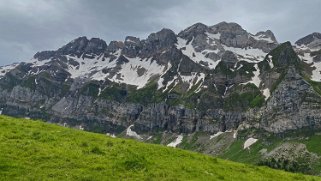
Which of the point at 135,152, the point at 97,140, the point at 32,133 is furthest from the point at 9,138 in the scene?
the point at 135,152

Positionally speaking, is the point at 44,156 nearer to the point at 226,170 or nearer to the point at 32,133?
the point at 32,133

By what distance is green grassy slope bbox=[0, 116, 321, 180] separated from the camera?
24.6 meters

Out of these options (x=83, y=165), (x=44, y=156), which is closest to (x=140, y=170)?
(x=83, y=165)

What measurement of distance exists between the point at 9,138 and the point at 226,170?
1532cm

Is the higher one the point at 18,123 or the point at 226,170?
the point at 18,123

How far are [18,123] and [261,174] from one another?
63.6 feet

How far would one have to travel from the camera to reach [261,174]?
104 feet

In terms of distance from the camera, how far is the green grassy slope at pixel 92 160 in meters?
24.6

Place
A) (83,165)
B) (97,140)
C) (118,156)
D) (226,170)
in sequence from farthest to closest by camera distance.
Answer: (97,140)
(226,170)
(118,156)
(83,165)

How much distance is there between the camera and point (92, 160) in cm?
2703

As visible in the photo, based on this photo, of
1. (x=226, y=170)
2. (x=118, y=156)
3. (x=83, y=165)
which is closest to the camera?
(x=83, y=165)

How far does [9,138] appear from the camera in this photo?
29266 mm

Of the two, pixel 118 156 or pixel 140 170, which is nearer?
pixel 140 170

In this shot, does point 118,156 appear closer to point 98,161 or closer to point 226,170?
point 98,161
